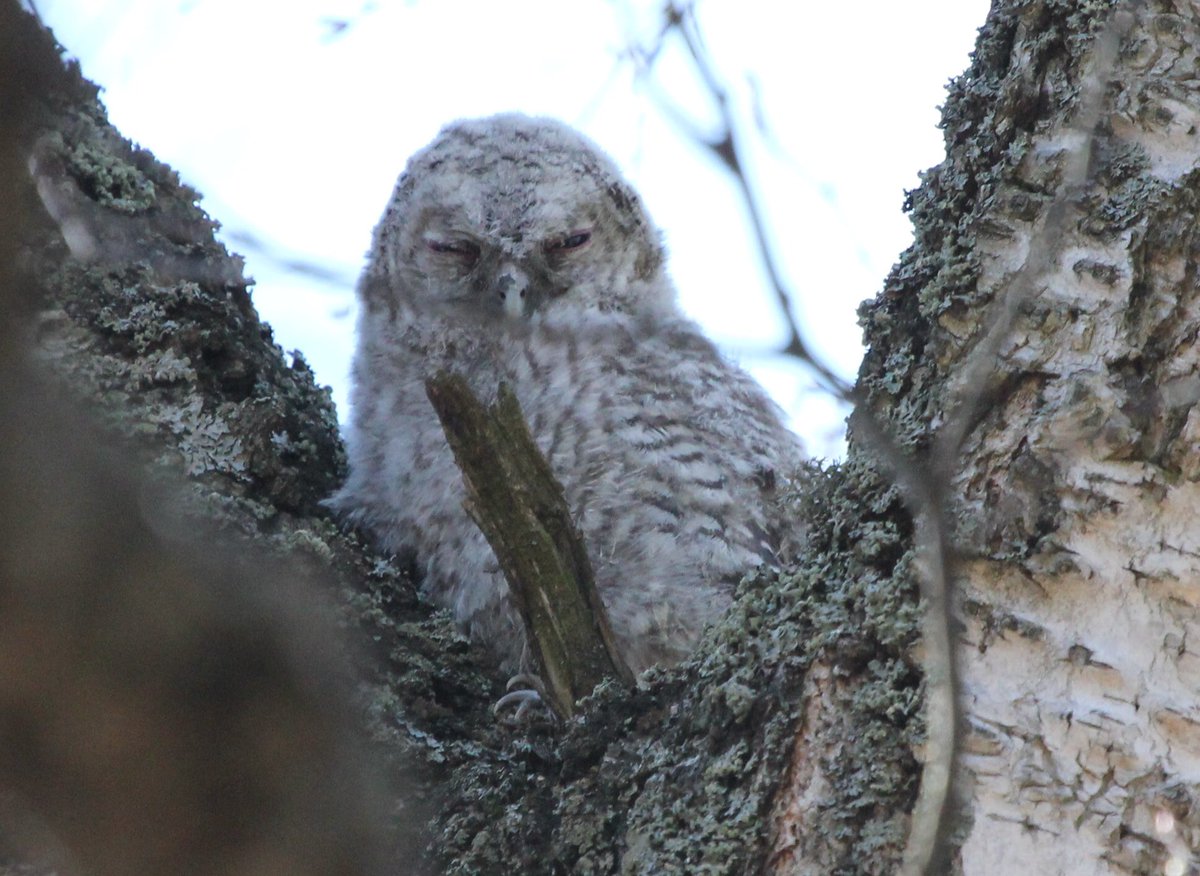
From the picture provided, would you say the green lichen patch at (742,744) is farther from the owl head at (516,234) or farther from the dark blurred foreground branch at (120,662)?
the owl head at (516,234)

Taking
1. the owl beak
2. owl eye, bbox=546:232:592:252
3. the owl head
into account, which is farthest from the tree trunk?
owl eye, bbox=546:232:592:252

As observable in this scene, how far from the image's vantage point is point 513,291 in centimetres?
325

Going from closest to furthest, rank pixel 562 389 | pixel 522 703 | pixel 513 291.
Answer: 1. pixel 522 703
2. pixel 562 389
3. pixel 513 291

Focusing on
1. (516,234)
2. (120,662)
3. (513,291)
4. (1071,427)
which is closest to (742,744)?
(1071,427)

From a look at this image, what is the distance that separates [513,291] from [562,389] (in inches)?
16.4

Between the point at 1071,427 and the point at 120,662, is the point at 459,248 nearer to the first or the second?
the point at 1071,427

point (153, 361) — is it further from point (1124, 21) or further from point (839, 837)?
point (1124, 21)

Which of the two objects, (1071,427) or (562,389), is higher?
(562,389)

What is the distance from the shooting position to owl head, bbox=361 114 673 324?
3.38m

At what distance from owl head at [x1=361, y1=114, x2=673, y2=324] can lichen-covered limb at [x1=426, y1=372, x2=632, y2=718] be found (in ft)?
4.90

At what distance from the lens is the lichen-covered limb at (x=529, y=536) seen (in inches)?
68.5

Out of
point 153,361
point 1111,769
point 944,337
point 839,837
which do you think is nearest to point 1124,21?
point 944,337

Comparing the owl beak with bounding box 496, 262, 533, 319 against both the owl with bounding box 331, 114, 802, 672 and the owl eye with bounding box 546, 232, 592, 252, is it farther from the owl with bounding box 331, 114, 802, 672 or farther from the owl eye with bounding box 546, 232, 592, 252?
the owl eye with bounding box 546, 232, 592, 252

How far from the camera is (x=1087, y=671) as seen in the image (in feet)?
4.03
